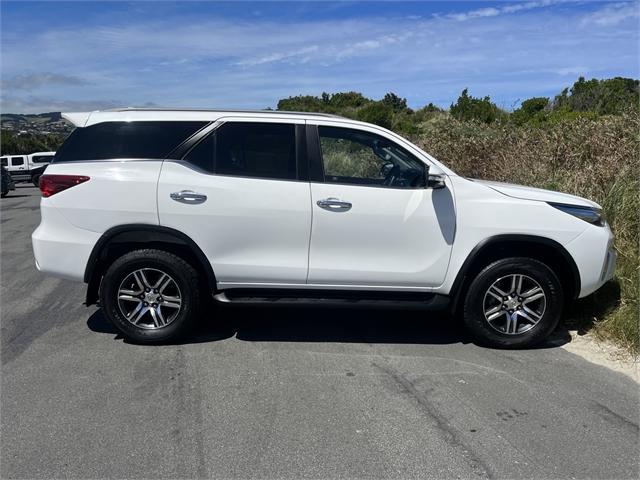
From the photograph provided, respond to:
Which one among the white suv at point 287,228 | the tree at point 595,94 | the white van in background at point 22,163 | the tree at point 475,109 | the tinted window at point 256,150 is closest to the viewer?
the white suv at point 287,228

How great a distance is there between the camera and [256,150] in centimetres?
474

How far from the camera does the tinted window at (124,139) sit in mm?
4730

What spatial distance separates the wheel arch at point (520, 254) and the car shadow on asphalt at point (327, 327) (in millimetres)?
539

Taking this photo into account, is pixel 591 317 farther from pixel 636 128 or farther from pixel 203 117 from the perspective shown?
pixel 203 117

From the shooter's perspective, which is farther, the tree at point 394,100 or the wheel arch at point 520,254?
the tree at point 394,100

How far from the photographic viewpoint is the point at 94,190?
15.1 ft

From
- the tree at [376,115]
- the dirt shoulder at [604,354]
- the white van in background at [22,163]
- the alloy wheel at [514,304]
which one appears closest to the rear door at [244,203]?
the alloy wheel at [514,304]

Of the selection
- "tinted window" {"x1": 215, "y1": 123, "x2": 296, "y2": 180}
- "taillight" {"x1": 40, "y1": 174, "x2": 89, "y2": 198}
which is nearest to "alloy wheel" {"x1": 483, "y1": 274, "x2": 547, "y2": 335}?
"tinted window" {"x1": 215, "y1": 123, "x2": 296, "y2": 180}

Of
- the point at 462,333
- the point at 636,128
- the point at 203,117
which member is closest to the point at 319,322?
the point at 462,333

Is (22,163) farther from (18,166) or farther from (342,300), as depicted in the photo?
(342,300)

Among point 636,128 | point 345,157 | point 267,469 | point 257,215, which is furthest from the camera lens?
point 636,128

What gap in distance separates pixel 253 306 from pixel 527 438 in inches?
94.8

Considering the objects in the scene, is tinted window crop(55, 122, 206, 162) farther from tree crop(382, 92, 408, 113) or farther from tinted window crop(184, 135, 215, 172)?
tree crop(382, 92, 408, 113)

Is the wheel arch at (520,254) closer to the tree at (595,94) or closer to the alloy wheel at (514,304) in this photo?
the alloy wheel at (514,304)
